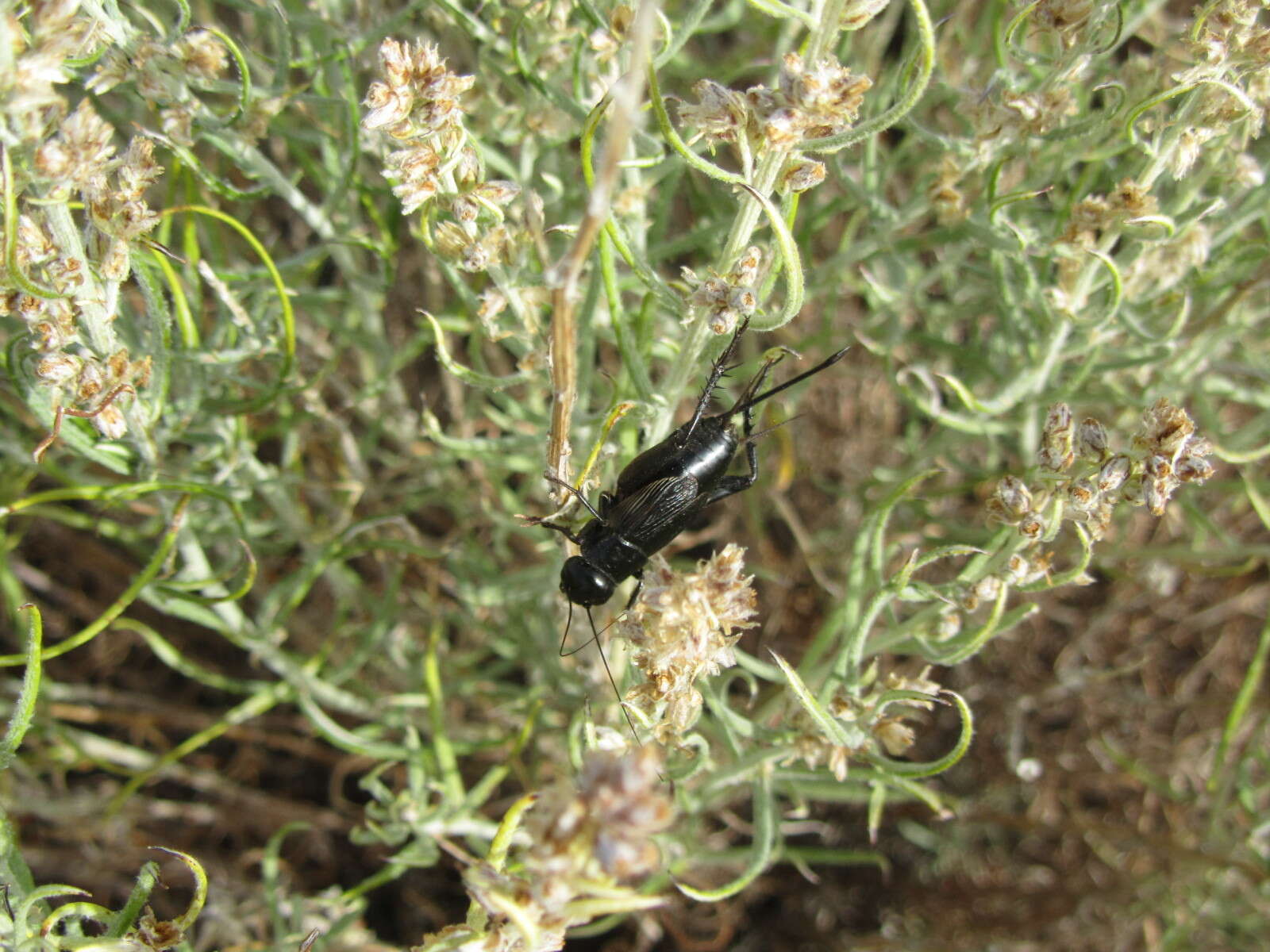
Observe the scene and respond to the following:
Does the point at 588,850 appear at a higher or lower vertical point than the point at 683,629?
higher

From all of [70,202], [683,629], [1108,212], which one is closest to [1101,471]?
[1108,212]

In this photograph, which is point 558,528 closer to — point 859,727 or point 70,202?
point 859,727

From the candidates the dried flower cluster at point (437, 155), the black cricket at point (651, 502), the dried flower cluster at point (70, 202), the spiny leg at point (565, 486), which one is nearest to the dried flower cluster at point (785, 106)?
the dried flower cluster at point (437, 155)

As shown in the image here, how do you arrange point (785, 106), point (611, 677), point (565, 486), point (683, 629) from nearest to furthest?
point (785, 106) < point (683, 629) < point (565, 486) < point (611, 677)

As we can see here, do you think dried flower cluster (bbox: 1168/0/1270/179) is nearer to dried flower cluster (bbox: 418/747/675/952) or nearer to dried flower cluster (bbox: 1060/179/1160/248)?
dried flower cluster (bbox: 1060/179/1160/248)

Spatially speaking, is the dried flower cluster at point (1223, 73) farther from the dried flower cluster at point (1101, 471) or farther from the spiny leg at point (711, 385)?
the spiny leg at point (711, 385)
